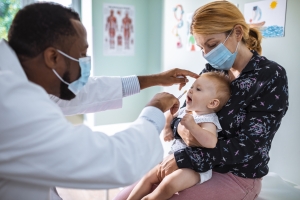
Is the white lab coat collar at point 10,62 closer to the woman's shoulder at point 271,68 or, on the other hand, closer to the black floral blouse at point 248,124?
the black floral blouse at point 248,124

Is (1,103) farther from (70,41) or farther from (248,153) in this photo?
(248,153)

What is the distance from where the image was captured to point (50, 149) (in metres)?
0.78

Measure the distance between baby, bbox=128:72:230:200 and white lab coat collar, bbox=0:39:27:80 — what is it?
71 cm

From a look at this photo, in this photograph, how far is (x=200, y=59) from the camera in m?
2.83

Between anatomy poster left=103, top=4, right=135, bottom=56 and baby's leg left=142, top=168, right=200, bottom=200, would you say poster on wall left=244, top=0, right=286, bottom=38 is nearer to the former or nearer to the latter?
baby's leg left=142, top=168, right=200, bottom=200

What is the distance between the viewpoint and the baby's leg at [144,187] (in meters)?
1.38

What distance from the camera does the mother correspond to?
1.24 metres

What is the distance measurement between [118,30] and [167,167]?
289 centimetres

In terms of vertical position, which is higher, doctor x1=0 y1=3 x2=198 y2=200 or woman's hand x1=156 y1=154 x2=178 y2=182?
doctor x1=0 y1=3 x2=198 y2=200

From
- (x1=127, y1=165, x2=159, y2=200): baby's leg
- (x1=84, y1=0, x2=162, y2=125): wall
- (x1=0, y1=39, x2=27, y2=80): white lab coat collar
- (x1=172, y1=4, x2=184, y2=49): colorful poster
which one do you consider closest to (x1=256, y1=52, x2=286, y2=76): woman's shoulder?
(x1=127, y1=165, x2=159, y2=200): baby's leg

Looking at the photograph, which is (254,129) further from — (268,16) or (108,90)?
(268,16)

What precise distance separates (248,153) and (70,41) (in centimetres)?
90

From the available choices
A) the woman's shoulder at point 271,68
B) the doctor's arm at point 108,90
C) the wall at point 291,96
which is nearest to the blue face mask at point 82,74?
the doctor's arm at point 108,90

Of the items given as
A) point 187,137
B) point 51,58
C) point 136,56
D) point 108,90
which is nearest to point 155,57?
point 136,56
